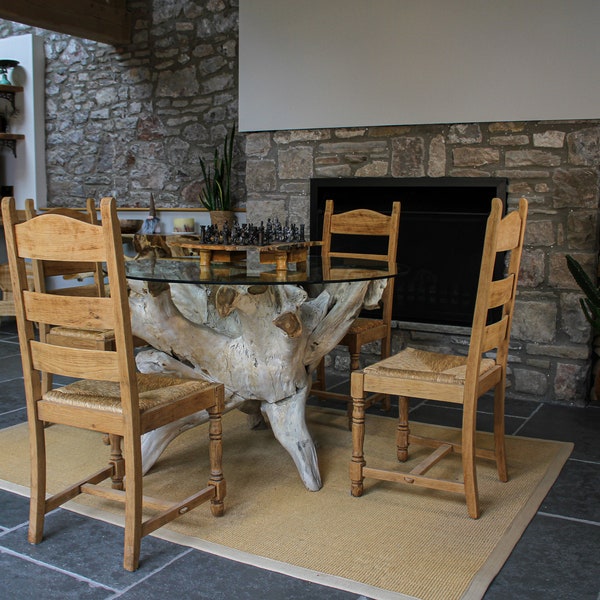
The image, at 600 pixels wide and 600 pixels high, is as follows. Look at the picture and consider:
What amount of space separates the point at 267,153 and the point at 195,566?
3.17m

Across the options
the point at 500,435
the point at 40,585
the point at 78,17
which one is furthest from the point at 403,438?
the point at 78,17

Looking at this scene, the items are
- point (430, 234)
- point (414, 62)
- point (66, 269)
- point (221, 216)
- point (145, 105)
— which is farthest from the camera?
point (145, 105)

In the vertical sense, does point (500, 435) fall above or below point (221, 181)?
below

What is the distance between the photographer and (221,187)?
5566 millimetres

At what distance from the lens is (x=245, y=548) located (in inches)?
95.2

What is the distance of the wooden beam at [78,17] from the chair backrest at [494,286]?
4.01 metres

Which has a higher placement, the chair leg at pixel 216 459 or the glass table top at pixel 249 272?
the glass table top at pixel 249 272

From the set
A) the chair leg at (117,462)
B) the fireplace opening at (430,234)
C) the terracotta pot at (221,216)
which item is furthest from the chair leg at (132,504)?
the terracotta pot at (221,216)

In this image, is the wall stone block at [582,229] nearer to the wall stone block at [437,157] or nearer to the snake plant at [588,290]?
the snake plant at [588,290]

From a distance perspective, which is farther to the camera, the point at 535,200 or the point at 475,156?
the point at 475,156

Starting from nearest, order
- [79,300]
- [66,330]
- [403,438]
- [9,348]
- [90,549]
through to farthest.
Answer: [79,300], [90,549], [403,438], [66,330], [9,348]

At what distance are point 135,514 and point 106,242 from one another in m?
0.83

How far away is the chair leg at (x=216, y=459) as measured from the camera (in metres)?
2.61

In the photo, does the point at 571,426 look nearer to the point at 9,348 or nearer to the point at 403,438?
the point at 403,438
